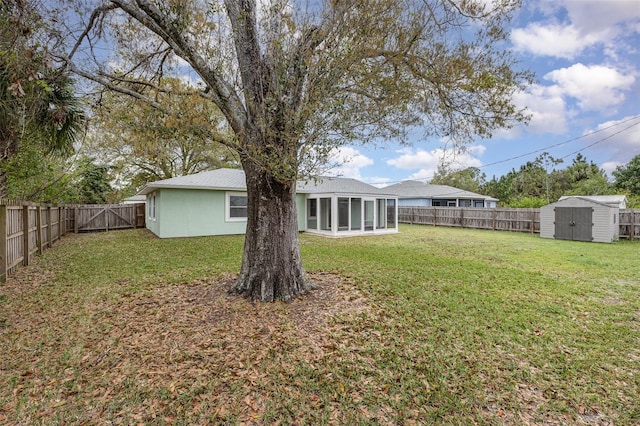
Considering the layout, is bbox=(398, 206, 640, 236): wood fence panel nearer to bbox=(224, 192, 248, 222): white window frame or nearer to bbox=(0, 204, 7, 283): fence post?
bbox=(224, 192, 248, 222): white window frame

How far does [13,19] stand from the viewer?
3.08 m

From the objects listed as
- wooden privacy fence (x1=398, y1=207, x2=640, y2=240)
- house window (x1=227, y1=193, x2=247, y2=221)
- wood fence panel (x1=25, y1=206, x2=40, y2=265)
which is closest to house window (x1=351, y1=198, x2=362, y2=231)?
house window (x1=227, y1=193, x2=247, y2=221)

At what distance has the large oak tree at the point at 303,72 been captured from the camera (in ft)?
13.4

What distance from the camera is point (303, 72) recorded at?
13.8ft

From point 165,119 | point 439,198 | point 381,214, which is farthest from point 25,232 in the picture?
point 439,198

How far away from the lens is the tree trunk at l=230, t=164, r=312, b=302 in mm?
4801

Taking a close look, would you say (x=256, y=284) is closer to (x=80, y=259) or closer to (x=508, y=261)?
(x=80, y=259)

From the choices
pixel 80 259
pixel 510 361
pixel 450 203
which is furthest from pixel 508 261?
pixel 450 203

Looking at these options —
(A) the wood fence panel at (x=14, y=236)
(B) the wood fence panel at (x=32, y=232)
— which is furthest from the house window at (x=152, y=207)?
(A) the wood fence panel at (x=14, y=236)

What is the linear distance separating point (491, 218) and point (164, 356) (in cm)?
1880

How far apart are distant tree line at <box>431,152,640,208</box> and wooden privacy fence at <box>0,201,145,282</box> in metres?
23.7

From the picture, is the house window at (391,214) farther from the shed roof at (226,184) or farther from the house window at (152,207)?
the house window at (152,207)

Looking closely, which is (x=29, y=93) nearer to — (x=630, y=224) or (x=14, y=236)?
(x=14, y=236)

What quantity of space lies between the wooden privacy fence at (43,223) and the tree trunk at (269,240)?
→ 16.8 feet
